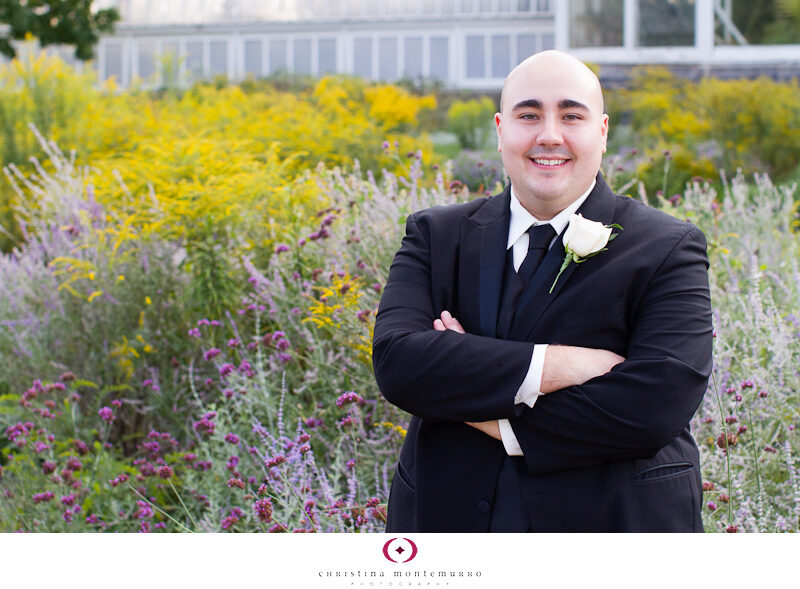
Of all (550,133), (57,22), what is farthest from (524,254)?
(57,22)

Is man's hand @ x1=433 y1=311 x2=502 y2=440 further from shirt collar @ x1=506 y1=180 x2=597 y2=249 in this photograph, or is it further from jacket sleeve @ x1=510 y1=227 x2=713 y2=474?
shirt collar @ x1=506 y1=180 x2=597 y2=249

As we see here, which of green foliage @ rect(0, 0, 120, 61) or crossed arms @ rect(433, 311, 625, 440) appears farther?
green foliage @ rect(0, 0, 120, 61)

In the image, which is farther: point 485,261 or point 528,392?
point 485,261

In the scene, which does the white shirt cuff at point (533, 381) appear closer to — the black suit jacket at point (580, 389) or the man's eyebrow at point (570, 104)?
the black suit jacket at point (580, 389)

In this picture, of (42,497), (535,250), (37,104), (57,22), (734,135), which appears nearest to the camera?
(535,250)

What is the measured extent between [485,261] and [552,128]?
0.37m

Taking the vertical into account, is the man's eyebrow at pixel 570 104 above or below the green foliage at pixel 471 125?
below

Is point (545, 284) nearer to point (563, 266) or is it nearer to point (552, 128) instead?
point (563, 266)

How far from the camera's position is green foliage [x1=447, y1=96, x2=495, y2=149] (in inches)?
535

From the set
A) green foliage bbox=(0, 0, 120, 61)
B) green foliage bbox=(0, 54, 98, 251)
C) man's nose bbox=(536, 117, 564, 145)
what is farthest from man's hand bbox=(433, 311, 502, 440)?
green foliage bbox=(0, 0, 120, 61)

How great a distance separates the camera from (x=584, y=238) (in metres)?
1.82

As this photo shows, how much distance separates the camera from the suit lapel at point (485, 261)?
6.58 ft

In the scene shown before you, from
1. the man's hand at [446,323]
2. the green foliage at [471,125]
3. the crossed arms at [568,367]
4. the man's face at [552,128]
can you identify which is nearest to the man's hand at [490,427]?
the crossed arms at [568,367]
